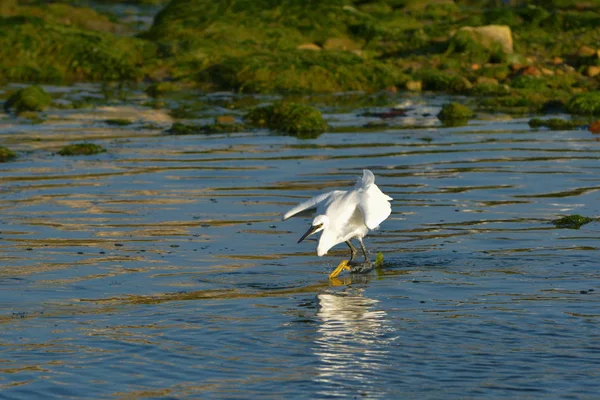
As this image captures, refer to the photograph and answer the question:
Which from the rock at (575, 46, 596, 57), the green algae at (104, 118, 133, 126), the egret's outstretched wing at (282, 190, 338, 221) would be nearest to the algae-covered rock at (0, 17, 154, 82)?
the green algae at (104, 118, 133, 126)

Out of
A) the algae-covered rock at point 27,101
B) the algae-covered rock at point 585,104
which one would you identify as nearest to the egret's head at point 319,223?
the algae-covered rock at point 585,104

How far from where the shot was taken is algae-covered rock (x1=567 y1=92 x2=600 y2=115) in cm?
2477

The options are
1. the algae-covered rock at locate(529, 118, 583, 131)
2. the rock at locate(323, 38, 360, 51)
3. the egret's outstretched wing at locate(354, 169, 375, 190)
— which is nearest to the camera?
the egret's outstretched wing at locate(354, 169, 375, 190)

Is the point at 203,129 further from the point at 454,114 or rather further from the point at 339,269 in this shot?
the point at 339,269

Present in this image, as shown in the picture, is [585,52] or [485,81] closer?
[485,81]

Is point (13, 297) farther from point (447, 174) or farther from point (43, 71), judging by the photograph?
point (43, 71)

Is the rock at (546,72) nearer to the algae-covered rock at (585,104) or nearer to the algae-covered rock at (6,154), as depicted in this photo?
the algae-covered rock at (585,104)

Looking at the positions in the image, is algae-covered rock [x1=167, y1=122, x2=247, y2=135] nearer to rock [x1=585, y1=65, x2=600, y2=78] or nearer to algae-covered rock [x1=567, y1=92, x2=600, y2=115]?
algae-covered rock [x1=567, y1=92, x2=600, y2=115]

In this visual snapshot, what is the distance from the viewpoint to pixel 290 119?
2380cm

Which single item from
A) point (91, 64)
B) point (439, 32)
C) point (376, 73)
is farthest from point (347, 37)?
point (91, 64)

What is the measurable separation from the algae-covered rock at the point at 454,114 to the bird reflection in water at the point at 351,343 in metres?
13.4

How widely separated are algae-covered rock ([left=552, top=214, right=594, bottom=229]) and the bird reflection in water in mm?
3791

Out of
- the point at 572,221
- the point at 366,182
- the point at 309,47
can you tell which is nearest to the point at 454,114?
the point at 309,47

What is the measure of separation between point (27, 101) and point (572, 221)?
1555 cm
